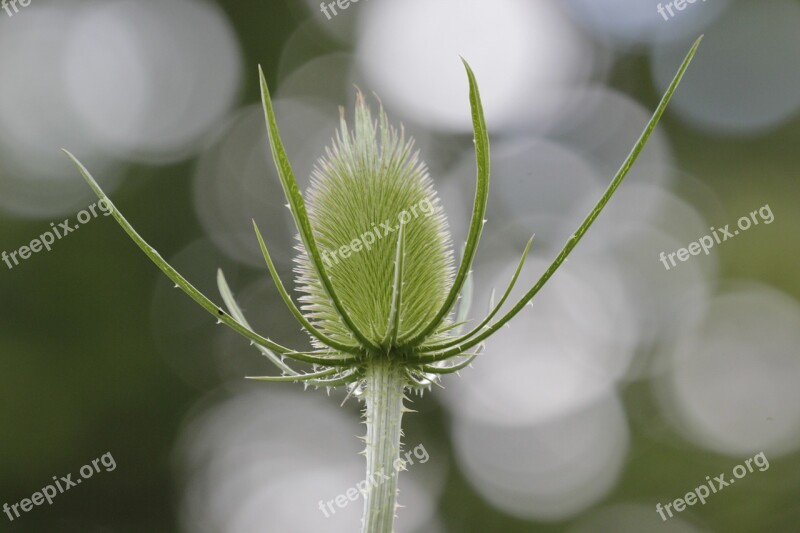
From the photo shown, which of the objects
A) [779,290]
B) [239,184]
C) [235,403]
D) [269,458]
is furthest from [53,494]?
[779,290]

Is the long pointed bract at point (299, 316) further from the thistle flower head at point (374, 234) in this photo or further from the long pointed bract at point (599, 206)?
the long pointed bract at point (599, 206)

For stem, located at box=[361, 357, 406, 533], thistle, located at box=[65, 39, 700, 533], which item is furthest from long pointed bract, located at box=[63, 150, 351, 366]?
stem, located at box=[361, 357, 406, 533]

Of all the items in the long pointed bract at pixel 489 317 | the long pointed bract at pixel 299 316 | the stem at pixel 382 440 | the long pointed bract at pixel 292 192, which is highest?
the long pointed bract at pixel 292 192

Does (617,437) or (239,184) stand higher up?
(239,184)

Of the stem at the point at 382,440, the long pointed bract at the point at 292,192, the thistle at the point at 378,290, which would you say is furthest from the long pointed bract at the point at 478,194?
the stem at the point at 382,440

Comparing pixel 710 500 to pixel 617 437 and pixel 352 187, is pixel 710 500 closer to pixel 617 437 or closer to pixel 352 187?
pixel 617 437

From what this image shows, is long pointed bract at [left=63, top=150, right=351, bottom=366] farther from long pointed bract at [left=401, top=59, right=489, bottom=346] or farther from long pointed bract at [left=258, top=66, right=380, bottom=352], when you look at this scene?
long pointed bract at [left=401, top=59, right=489, bottom=346]

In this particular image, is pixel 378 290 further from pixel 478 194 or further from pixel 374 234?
pixel 478 194

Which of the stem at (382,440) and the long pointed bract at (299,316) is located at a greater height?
the long pointed bract at (299,316)
